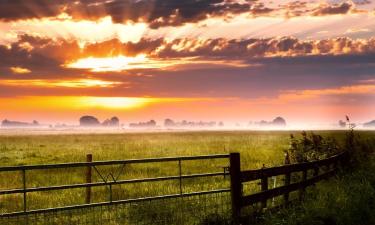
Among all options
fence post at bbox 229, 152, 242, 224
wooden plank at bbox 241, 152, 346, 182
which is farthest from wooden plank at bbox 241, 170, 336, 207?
wooden plank at bbox 241, 152, 346, 182

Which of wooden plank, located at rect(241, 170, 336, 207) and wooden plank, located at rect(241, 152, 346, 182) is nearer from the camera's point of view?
wooden plank, located at rect(241, 170, 336, 207)

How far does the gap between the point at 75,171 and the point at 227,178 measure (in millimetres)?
10028

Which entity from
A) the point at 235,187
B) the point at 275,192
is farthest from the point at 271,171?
the point at 235,187

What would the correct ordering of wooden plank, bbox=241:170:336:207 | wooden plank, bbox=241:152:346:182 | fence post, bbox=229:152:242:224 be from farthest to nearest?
wooden plank, bbox=241:152:346:182 → wooden plank, bbox=241:170:336:207 → fence post, bbox=229:152:242:224

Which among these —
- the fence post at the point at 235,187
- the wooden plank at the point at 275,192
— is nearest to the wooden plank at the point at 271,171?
the fence post at the point at 235,187

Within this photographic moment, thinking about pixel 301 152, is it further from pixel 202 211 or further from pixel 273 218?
pixel 273 218

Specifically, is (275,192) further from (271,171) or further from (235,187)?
(235,187)

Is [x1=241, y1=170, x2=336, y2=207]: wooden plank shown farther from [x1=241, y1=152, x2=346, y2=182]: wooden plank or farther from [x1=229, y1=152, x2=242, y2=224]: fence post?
[x1=241, y1=152, x2=346, y2=182]: wooden plank

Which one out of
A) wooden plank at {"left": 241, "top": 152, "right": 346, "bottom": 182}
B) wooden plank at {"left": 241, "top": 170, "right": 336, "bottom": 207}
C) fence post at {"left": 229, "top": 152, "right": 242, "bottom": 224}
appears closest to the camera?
fence post at {"left": 229, "top": 152, "right": 242, "bottom": 224}

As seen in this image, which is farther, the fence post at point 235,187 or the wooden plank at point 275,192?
the wooden plank at point 275,192

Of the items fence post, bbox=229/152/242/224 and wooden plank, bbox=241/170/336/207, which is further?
wooden plank, bbox=241/170/336/207

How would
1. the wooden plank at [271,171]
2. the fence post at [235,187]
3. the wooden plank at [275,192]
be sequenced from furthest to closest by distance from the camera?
the wooden plank at [271,171] < the wooden plank at [275,192] < the fence post at [235,187]

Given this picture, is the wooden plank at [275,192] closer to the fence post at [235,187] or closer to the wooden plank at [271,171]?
the fence post at [235,187]

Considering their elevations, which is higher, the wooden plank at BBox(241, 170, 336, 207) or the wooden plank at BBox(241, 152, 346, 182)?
the wooden plank at BBox(241, 152, 346, 182)
